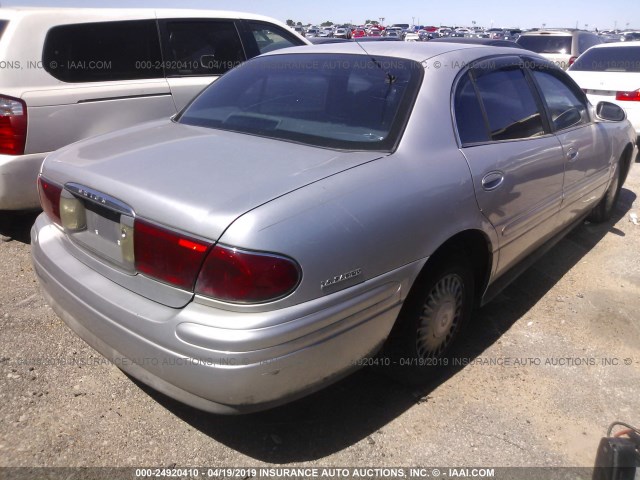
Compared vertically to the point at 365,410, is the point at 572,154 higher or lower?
higher

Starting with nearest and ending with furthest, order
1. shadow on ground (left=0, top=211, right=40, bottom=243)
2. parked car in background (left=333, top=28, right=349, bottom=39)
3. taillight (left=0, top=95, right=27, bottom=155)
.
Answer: taillight (left=0, top=95, right=27, bottom=155) < shadow on ground (left=0, top=211, right=40, bottom=243) < parked car in background (left=333, top=28, right=349, bottom=39)

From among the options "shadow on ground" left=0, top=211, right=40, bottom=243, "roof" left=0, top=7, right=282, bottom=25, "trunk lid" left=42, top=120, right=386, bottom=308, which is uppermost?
"roof" left=0, top=7, right=282, bottom=25

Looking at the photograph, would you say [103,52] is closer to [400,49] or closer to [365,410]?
[400,49]

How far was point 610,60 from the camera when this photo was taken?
324 inches

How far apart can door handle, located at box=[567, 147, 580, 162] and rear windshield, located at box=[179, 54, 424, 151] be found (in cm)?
140

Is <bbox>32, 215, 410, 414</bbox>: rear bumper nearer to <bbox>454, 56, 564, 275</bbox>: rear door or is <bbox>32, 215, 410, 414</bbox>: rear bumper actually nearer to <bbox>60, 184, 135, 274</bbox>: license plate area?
<bbox>60, 184, 135, 274</bbox>: license plate area

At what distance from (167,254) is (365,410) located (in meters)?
1.25

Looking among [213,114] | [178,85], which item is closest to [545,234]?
[213,114]

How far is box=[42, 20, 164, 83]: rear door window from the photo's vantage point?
14.2ft

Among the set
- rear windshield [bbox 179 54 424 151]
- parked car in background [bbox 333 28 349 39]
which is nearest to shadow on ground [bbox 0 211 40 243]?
rear windshield [bbox 179 54 424 151]

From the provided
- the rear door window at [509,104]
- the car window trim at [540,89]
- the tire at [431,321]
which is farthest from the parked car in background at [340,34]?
the tire at [431,321]

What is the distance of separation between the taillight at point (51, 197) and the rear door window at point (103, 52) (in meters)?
1.97

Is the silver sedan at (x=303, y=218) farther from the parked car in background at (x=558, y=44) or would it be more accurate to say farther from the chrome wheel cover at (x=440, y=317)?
the parked car in background at (x=558, y=44)

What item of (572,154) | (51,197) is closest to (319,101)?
(51,197)
